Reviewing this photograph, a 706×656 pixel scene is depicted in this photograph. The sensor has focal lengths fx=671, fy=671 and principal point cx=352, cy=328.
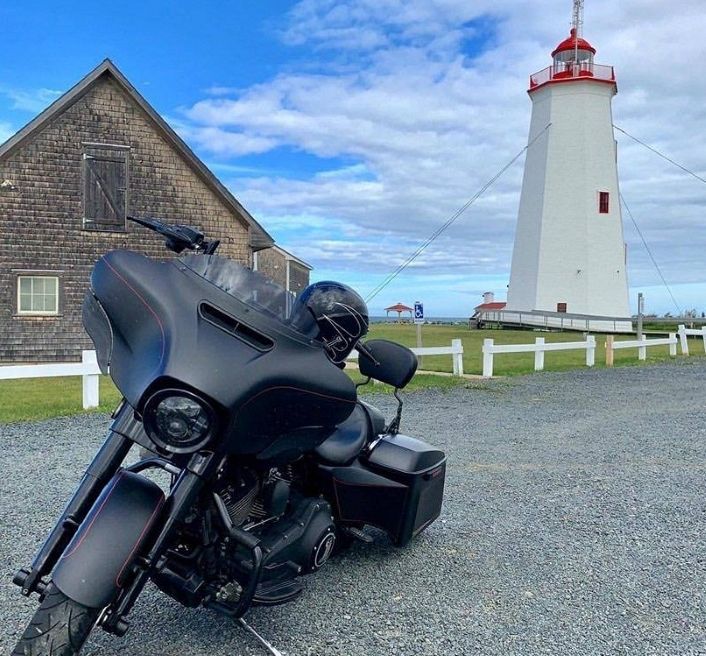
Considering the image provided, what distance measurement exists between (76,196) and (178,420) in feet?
51.8

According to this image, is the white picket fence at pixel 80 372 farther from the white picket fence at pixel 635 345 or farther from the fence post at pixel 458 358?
the white picket fence at pixel 635 345

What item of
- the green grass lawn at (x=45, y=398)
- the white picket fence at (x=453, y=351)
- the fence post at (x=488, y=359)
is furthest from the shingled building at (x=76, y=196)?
the fence post at (x=488, y=359)

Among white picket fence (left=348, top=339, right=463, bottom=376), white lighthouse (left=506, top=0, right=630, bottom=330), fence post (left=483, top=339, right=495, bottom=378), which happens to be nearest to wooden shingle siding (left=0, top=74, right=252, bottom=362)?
white picket fence (left=348, top=339, right=463, bottom=376)

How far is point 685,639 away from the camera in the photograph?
2805 mm

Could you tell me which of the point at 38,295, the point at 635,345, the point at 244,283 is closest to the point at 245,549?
the point at 244,283

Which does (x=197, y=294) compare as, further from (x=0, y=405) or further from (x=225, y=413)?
(x=0, y=405)

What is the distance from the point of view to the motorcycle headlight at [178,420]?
1.94 m

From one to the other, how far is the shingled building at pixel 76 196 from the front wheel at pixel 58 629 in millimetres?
15105

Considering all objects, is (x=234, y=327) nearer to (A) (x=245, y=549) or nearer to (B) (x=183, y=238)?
(B) (x=183, y=238)

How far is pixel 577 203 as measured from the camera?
Result: 103 ft

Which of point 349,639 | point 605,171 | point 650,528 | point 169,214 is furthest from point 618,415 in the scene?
point 605,171

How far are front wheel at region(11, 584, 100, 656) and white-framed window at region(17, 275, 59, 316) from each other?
608 inches

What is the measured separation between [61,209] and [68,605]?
15.7 metres

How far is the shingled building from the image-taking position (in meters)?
15.6
